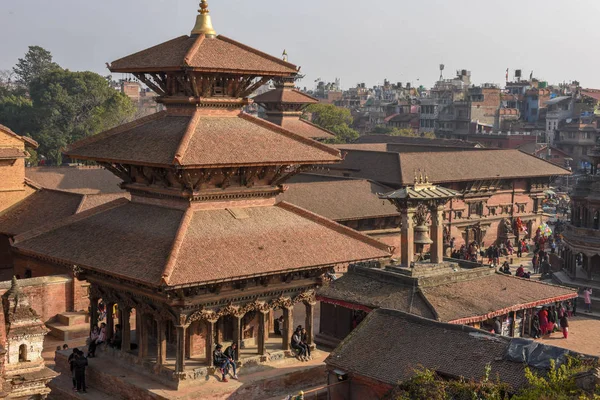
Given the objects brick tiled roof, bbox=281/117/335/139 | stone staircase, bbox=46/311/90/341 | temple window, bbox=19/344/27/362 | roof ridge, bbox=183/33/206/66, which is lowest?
stone staircase, bbox=46/311/90/341

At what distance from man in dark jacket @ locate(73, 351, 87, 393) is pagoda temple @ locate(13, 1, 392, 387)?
3.63ft

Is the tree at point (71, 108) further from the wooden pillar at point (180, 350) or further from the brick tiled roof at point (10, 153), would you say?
the wooden pillar at point (180, 350)

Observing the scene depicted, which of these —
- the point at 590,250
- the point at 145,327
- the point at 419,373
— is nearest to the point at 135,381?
the point at 145,327

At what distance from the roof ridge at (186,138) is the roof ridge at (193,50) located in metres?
1.54

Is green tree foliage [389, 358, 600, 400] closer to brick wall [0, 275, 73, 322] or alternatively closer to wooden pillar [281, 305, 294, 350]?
wooden pillar [281, 305, 294, 350]

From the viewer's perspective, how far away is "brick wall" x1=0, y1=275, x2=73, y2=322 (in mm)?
29766

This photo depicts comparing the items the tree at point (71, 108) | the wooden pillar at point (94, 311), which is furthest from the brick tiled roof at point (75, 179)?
the tree at point (71, 108)

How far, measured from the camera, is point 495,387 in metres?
17.0

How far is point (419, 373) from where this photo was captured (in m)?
18.1

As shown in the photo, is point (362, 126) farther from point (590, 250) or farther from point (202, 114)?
point (202, 114)

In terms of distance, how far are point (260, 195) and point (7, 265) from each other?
54.3 feet

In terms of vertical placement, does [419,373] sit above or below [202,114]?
below

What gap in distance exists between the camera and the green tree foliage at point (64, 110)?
75312 mm

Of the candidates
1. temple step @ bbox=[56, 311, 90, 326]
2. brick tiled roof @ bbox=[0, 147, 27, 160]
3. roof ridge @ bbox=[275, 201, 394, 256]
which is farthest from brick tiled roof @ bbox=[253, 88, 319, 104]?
roof ridge @ bbox=[275, 201, 394, 256]
